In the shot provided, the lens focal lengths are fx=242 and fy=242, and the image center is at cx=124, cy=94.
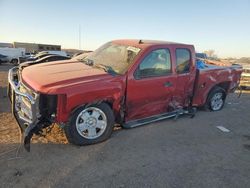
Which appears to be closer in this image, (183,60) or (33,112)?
(33,112)

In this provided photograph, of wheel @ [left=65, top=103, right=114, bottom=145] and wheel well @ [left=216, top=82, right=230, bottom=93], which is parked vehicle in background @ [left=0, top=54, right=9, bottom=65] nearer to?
wheel well @ [left=216, top=82, right=230, bottom=93]

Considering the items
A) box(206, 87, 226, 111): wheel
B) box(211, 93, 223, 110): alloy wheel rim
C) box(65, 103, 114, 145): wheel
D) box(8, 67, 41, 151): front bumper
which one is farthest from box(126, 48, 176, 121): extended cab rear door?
box(211, 93, 223, 110): alloy wheel rim

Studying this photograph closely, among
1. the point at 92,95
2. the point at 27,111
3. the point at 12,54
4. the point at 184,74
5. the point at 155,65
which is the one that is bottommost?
A: the point at 12,54

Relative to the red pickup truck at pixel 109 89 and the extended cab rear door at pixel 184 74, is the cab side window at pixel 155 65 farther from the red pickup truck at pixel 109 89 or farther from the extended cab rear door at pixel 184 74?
the extended cab rear door at pixel 184 74

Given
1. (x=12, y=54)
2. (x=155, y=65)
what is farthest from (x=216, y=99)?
(x=12, y=54)

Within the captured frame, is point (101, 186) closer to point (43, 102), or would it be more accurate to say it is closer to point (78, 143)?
point (78, 143)

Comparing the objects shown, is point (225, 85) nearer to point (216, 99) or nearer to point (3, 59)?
point (216, 99)

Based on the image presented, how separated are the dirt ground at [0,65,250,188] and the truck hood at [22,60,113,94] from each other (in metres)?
1.05

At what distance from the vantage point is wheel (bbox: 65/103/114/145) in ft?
13.1

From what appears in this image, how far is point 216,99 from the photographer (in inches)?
272

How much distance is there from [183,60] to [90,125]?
2.66m

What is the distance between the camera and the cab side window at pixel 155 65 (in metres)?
4.70

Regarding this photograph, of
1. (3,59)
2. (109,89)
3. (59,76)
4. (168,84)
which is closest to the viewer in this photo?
(59,76)

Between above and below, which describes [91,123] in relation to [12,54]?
above
